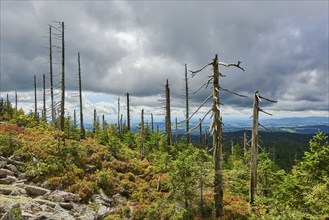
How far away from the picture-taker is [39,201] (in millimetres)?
14094

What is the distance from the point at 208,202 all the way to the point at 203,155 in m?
3.40

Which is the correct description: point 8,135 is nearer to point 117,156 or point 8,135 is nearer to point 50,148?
point 50,148

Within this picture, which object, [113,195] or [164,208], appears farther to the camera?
[113,195]

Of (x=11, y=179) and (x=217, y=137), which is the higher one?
(x=217, y=137)

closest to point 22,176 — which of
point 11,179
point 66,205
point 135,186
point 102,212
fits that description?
point 11,179

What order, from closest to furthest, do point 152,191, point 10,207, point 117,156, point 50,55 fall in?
point 10,207
point 152,191
point 117,156
point 50,55

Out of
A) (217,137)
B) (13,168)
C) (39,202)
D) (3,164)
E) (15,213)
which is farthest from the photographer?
(13,168)

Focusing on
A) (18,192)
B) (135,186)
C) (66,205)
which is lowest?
(135,186)

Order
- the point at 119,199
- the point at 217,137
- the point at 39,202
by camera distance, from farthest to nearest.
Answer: the point at 119,199
the point at 217,137
the point at 39,202

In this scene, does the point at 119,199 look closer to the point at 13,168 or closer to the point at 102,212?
the point at 102,212

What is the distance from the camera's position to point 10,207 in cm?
1188

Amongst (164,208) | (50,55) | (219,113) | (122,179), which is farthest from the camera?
(50,55)

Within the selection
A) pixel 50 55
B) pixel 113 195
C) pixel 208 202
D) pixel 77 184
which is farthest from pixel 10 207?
pixel 50 55

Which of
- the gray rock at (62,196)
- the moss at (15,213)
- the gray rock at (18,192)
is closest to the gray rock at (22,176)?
the gray rock at (18,192)
